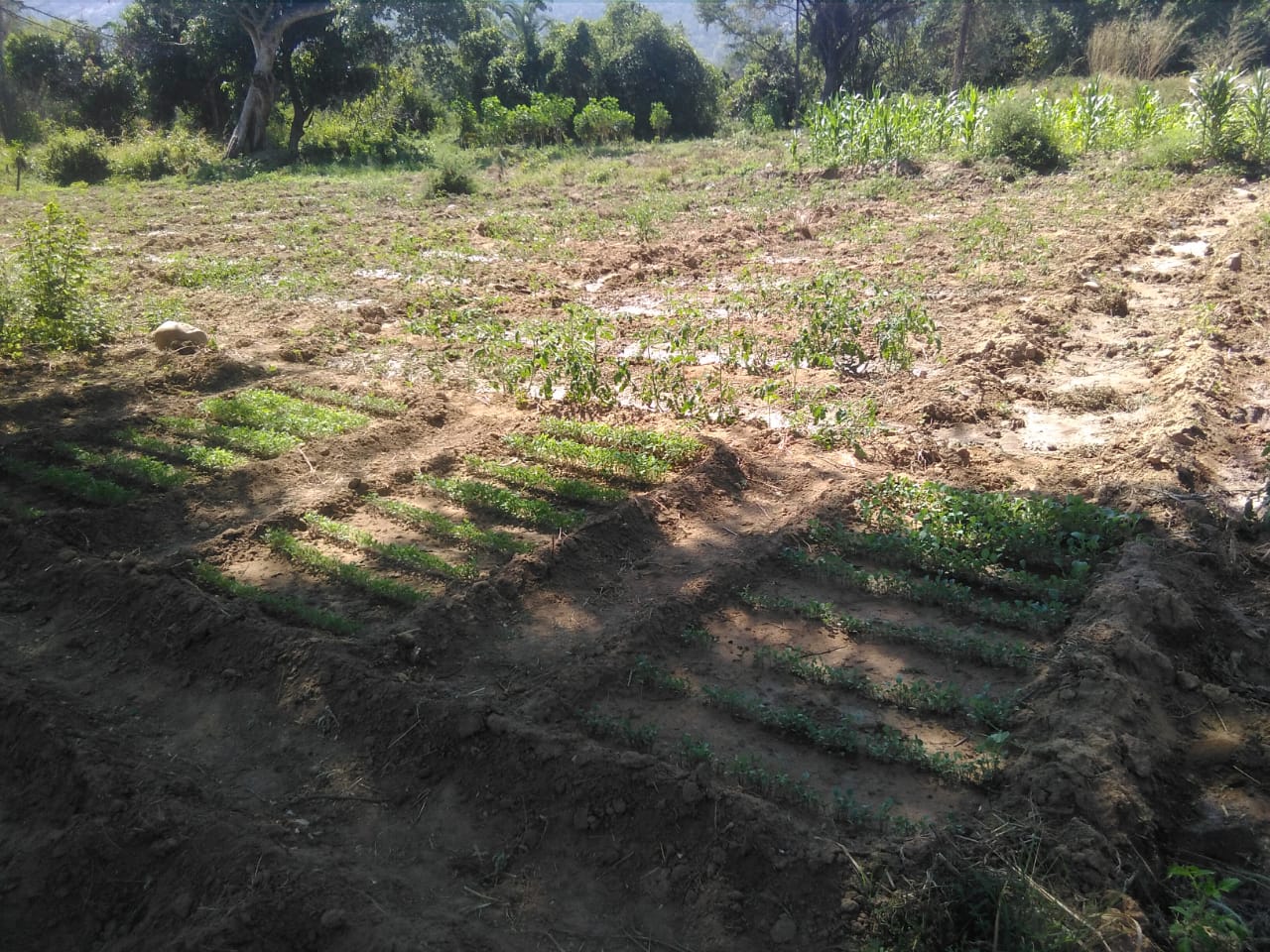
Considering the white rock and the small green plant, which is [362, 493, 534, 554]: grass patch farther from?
the white rock

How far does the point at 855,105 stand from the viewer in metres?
18.9

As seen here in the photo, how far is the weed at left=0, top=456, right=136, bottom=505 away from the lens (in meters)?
5.74

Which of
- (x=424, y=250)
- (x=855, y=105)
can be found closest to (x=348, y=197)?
(x=424, y=250)

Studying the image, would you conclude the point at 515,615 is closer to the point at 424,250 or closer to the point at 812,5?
the point at 424,250

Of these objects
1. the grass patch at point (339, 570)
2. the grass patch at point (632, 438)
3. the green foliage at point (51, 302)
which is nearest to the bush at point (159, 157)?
the green foliage at point (51, 302)

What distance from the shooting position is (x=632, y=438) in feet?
21.0

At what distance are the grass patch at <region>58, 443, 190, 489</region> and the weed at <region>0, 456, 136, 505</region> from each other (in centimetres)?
11

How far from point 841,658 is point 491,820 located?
173cm

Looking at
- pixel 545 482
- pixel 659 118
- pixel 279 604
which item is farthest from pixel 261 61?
pixel 279 604

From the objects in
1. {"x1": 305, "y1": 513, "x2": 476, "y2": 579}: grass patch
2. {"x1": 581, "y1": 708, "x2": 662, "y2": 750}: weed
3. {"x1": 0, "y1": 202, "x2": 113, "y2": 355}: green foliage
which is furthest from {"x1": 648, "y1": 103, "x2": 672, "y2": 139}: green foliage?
{"x1": 581, "y1": 708, "x2": 662, "y2": 750}: weed

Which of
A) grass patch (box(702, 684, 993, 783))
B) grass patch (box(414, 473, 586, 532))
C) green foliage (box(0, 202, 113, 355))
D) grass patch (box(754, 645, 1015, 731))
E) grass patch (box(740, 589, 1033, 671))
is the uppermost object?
green foliage (box(0, 202, 113, 355))

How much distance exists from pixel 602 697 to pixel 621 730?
27 cm

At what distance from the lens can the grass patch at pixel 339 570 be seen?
474 centimetres

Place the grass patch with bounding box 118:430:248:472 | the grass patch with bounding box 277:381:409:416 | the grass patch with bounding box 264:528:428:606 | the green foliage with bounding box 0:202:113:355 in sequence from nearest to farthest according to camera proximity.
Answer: the grass patch with bounding box 264:528:428:606, the grass patch with bounding box 118:430:248:472, the grass patch with bounding box 277:381:409:416, the green foliage with bounding box 0:202:113:355
